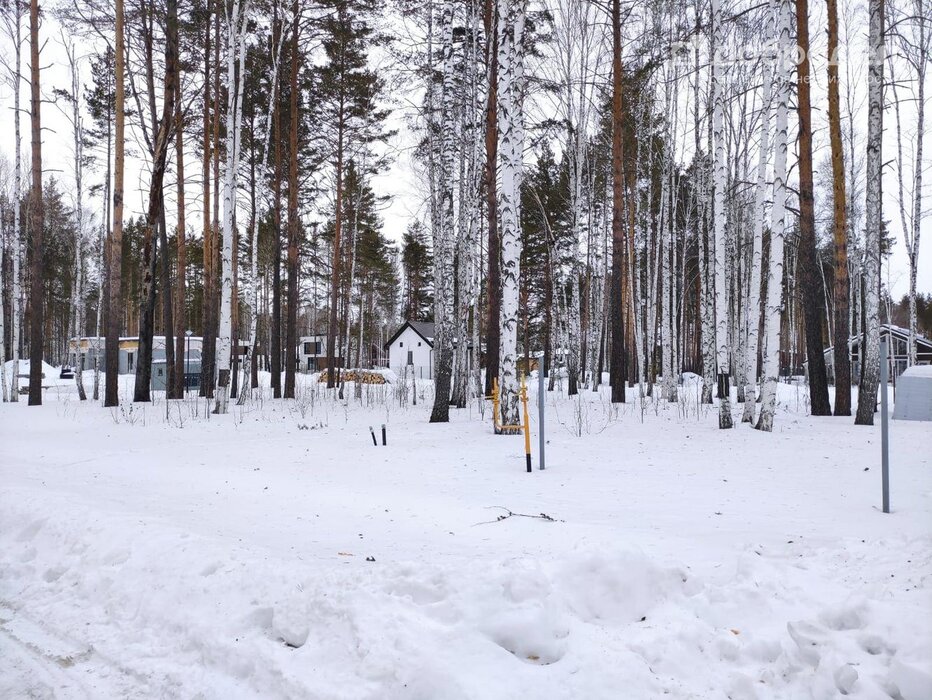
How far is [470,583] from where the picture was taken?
2.92 m

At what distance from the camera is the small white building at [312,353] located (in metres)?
54.2

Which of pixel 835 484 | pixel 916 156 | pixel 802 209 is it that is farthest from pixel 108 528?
pixel 916 156

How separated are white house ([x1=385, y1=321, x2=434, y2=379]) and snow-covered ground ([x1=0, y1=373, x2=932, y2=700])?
1622 inches

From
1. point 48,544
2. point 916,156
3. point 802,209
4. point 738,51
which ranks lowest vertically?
point 48,544

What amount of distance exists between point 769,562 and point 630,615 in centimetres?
101

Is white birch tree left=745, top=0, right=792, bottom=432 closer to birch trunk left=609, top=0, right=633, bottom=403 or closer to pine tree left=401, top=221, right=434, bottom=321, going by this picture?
birch trunk left=609, top=0, right=633, bottom=403

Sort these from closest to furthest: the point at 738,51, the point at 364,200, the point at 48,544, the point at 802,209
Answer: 1. the point at 48,544
2. the point at 802,209
3. the point at 738,51
4. the point at 364,200

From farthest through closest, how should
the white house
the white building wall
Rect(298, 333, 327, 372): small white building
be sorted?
1. Rect(298, 333, 327, 372): small white building
2. the white building wall
3. the white house

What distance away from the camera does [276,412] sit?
1305 cm

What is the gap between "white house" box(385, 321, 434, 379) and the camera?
47688 mm

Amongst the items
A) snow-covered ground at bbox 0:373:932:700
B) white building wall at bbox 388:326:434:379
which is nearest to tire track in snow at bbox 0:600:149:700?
snow-covered ground at bbox 0:373:932:700

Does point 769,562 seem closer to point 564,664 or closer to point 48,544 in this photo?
point 564,664

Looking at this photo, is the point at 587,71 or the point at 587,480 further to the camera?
the point at 587,71

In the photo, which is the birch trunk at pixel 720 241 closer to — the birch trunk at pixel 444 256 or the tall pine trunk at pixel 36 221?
the birch trunk at pixel 444 256
